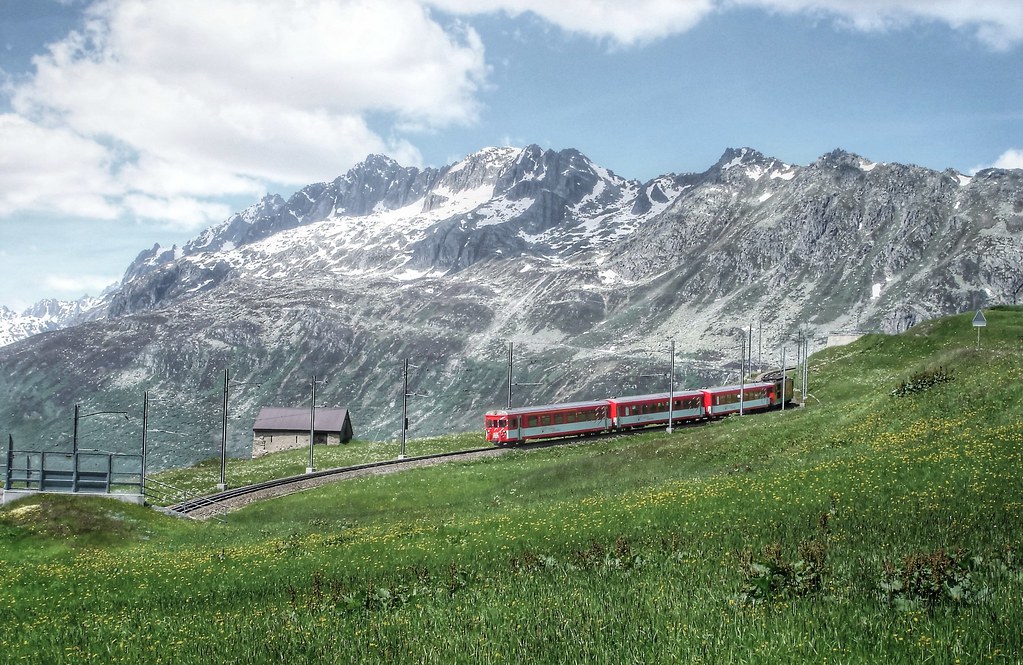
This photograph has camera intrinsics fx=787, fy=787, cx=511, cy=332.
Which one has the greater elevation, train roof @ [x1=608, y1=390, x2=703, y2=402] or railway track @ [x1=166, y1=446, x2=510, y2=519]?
train roof @ [x1=608, y1=390, x2=703, y2=402]

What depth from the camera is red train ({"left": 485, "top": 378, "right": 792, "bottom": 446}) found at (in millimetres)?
74062

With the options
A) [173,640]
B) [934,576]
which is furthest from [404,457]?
[934,576]

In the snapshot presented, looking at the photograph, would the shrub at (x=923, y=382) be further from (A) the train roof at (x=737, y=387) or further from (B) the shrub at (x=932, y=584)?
(A) the train roof at (x=737, y=387)

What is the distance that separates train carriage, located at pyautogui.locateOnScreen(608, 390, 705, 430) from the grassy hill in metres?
33.7

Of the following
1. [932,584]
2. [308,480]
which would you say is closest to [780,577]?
[932,584]

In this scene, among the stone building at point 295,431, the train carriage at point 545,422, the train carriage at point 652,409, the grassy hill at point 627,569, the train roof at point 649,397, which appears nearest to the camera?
the grassy hill at point 627,569

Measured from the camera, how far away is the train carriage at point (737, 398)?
8375cm

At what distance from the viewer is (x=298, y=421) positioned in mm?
114125

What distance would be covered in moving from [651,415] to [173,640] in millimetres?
69388

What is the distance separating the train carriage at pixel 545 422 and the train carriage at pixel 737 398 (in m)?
13.0

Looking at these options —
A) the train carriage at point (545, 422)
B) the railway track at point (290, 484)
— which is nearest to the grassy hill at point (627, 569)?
the railway track at point (290, 484)

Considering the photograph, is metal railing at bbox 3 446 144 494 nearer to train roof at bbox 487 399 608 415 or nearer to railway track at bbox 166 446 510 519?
railway track at bbox 166 446 510 519

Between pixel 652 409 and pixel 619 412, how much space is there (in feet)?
13.3

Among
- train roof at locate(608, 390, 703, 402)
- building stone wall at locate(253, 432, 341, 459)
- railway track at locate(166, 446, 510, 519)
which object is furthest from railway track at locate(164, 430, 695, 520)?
building stone wall at locate(253, 432, 341, 459)
